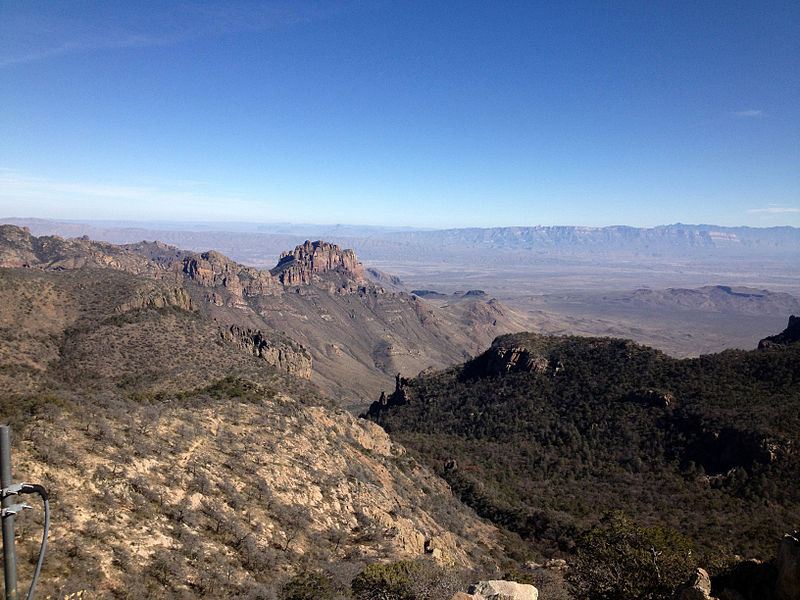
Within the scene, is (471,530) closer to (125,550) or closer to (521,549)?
(521,549)

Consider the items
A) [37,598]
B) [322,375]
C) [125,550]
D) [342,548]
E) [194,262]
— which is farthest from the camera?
[194,262]

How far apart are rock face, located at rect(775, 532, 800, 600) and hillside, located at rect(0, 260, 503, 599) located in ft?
44.6

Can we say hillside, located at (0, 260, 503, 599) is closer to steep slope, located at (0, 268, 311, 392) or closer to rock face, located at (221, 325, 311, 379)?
steep slope, located at (0, 268, 311, 392)

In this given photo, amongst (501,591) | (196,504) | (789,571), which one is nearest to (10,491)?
(196,504)

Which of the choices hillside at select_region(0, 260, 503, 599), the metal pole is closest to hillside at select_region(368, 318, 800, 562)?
hillside at select_region(0, 260, 503, 599)

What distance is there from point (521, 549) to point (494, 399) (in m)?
39.1

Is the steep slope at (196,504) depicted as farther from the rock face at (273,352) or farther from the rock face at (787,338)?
the rock face at (787,338)

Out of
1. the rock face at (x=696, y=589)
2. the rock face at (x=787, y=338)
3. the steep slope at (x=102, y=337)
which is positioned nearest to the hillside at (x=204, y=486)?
the steep slope at (x=102, y=337)

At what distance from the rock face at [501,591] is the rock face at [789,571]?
8797mm

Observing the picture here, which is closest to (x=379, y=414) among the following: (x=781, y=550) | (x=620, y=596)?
(x=620, y=596)

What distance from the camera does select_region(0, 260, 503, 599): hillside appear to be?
603 inches

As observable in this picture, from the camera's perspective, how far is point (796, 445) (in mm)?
41562

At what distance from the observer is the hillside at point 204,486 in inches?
603

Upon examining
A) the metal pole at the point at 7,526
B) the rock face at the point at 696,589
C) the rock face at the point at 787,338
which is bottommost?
the rock face at the point at 787,338
